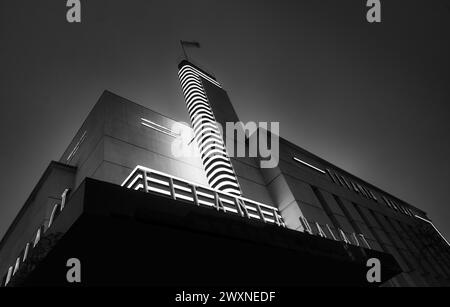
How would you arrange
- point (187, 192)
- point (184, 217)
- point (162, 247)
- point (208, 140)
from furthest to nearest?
point (208, 140), point (187, 192), point (162, 247), point (184, 217)

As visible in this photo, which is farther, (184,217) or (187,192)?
(187,192)

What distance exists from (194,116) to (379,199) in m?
22.0

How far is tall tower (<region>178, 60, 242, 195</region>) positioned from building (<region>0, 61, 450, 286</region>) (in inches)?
2.2

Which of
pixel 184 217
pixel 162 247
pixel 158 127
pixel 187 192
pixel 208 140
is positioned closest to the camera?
pixel 184 217

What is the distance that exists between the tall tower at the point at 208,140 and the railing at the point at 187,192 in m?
0.74

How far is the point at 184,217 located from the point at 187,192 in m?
2.87

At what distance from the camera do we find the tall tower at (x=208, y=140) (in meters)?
12.9

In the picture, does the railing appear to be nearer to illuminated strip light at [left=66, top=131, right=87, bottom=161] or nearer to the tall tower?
the tall tower

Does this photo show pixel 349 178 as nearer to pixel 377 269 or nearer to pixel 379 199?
pixel 379 199

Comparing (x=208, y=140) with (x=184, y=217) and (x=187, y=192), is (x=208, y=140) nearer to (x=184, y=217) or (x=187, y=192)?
(x=187, y=192)

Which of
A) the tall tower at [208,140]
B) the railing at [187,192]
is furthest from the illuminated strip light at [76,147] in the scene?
the railing at [187,192]

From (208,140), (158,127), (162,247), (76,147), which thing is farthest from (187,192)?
(76,147)

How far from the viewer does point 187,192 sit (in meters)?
11.0
